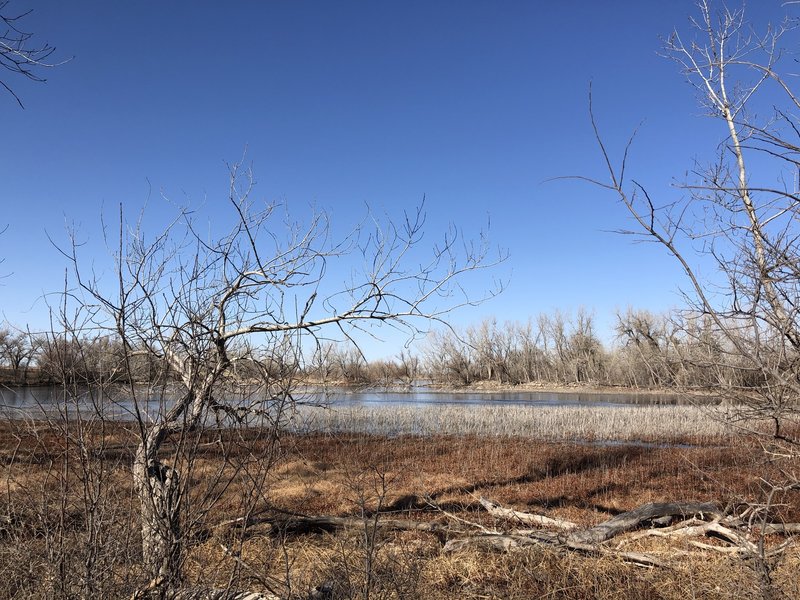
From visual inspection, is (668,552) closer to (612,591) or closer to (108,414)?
(612,591)

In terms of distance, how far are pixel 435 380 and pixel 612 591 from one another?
222 feet

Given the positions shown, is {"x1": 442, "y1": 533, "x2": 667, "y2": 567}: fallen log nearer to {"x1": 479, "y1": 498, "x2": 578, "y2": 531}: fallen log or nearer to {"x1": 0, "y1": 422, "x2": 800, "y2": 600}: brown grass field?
{"x1": 0, "y1": 422, "x2": 800, "y2": 600}: brown grass field

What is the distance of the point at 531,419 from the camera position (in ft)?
74.5

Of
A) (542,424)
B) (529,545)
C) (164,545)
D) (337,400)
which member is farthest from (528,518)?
(542,424)

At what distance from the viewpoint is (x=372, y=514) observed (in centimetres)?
845

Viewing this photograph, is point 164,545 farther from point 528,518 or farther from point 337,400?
point 528,518

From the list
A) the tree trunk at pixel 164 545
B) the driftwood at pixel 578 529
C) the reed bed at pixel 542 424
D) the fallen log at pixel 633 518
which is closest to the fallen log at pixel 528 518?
the driftwood at pixel 578 529

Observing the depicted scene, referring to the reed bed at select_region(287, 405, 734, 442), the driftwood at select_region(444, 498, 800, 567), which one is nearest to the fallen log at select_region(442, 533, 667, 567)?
the driftwood at select_region(444, 498, 800, 567)

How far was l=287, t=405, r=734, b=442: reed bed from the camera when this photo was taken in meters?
20.0

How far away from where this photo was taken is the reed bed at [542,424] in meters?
20.0

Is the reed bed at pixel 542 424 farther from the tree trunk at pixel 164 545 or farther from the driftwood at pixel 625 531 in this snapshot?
the tree trunk at pixel 164 545

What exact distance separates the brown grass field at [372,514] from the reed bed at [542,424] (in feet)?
7.45

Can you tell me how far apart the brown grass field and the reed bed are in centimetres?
227

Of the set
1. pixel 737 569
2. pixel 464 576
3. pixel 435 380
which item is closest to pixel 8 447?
pixel 464 576
